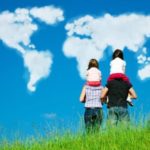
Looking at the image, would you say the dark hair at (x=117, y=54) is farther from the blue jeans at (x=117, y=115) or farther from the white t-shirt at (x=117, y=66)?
the blue jeans at (x=117, y=115)

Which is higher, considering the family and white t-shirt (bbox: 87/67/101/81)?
white t-shirt (bbox: 87/67/101/81)

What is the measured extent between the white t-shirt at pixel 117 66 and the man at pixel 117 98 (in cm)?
27

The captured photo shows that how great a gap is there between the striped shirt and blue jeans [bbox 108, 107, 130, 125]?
2.73 ft

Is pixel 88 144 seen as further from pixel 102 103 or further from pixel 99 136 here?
pixel 102 103

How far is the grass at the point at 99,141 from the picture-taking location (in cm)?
1284

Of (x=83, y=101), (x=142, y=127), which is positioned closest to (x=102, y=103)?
(x=83, y=101)

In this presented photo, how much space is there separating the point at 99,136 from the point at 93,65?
266 centimetres

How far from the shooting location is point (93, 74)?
15516 millimetres

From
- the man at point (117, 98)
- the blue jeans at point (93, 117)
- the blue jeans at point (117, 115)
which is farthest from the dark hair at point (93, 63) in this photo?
the blue jeans at point (117, 115)

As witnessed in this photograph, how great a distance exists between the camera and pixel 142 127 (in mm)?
13859

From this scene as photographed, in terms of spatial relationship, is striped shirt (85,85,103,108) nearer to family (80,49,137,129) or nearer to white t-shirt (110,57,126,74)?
family (80,49,137,129)

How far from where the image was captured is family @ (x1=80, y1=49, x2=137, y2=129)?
14.6 meters

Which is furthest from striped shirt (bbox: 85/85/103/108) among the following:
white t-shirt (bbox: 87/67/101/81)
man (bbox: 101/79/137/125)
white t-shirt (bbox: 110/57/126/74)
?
white t-shirt (bbox: 110/57/126/74)

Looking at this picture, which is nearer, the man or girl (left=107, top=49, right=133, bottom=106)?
the man
